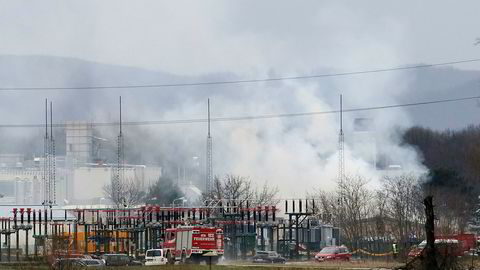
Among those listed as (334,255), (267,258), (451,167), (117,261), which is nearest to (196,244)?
(267,258)

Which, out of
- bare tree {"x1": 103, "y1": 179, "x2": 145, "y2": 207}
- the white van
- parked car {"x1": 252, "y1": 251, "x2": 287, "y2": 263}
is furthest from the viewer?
bare tree {"x1": 103, "y1": 179, "x2": 145, "y2": 207}

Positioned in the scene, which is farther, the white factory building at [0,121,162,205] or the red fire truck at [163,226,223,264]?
the white factory building at [0,121,162,205]

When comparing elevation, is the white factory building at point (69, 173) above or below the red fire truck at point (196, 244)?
above

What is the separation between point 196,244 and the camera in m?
90.7

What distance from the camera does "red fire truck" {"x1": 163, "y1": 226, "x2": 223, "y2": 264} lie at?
90125mm

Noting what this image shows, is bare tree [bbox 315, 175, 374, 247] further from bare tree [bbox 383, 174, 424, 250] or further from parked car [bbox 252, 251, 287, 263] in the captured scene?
parked car [bbox 252, 251, 287, 263]

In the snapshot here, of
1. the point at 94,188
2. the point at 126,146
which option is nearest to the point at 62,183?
the point at 94,188

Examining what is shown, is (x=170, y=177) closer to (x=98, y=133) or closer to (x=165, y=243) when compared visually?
(x=98, y=133)

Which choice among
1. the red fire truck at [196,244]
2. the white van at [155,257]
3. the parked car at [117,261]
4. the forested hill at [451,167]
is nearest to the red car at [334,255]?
the red fire truck at [196,244]

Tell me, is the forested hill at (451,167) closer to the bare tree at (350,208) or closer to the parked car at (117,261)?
the bare tree at (350,208)

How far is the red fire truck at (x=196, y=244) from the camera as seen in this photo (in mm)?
90125

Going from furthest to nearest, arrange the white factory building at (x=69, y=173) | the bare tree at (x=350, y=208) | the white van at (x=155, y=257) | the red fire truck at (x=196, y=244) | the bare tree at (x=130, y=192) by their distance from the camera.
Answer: the white factory building at (x=69, y=173)
the bare tree at (x=130, y=192)
the bare tree at (x=350, y=208)
the red fire truck at (x=196, y=244)
the white van at (x=155, y=257)

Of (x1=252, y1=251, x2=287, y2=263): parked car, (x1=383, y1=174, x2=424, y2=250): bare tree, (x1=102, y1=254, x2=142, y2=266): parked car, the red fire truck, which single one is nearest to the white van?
the red fire truck

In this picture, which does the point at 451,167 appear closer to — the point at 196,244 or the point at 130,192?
the point at 196,244
